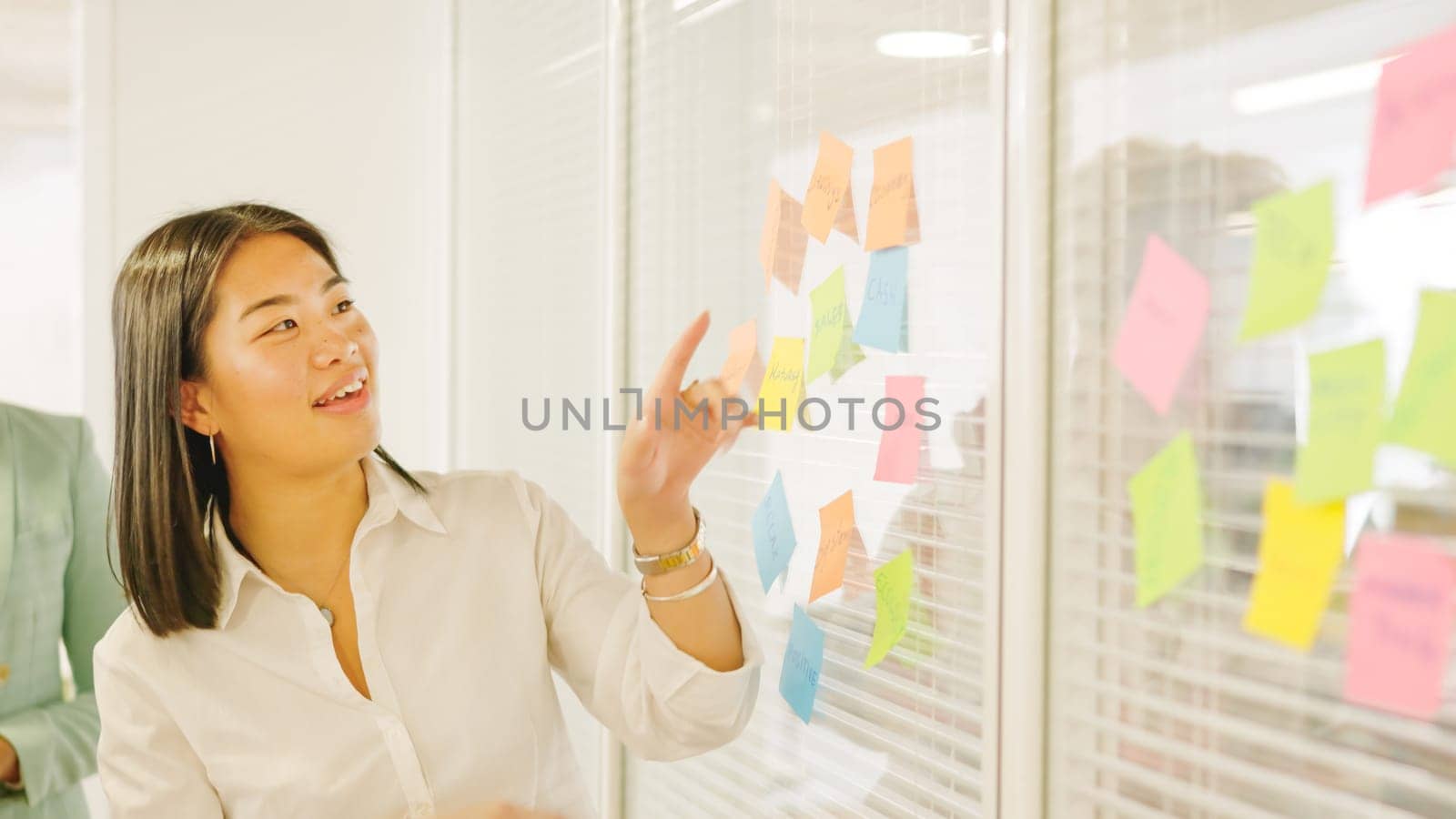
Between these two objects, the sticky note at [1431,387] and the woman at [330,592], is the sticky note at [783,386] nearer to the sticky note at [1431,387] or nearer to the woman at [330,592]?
the woman at [330,592]

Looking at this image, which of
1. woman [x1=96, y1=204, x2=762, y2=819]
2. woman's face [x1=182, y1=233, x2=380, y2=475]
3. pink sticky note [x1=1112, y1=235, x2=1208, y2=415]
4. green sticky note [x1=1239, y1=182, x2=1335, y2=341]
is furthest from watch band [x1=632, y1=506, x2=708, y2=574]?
green sticky note [x1=1239, y1=182, x2=1335, y2=341]

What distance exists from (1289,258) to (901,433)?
0.53 m

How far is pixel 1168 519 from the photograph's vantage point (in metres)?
1.08

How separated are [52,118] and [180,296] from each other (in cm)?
155

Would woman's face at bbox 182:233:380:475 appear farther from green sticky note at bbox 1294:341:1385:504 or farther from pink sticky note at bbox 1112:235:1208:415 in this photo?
green sticky note at bbox 1294:341:1385:504

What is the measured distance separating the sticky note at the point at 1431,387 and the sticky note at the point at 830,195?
2.37ft

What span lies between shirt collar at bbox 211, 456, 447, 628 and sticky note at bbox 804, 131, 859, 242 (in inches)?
25.0

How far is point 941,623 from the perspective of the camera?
135 cm

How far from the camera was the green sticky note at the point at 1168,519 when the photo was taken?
3.46 ft

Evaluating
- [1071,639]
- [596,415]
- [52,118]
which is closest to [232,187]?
[52,118]

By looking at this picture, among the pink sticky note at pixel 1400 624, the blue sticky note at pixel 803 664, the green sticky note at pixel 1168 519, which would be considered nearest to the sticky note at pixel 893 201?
the green sticky note at pixel 1168 519

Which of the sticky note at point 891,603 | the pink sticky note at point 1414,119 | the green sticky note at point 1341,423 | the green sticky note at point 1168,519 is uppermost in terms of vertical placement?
the pink sticky note at point 1414,119

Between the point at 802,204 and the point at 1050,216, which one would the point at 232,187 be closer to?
the point at 802,204

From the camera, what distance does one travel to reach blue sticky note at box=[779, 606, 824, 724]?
1.57 m
